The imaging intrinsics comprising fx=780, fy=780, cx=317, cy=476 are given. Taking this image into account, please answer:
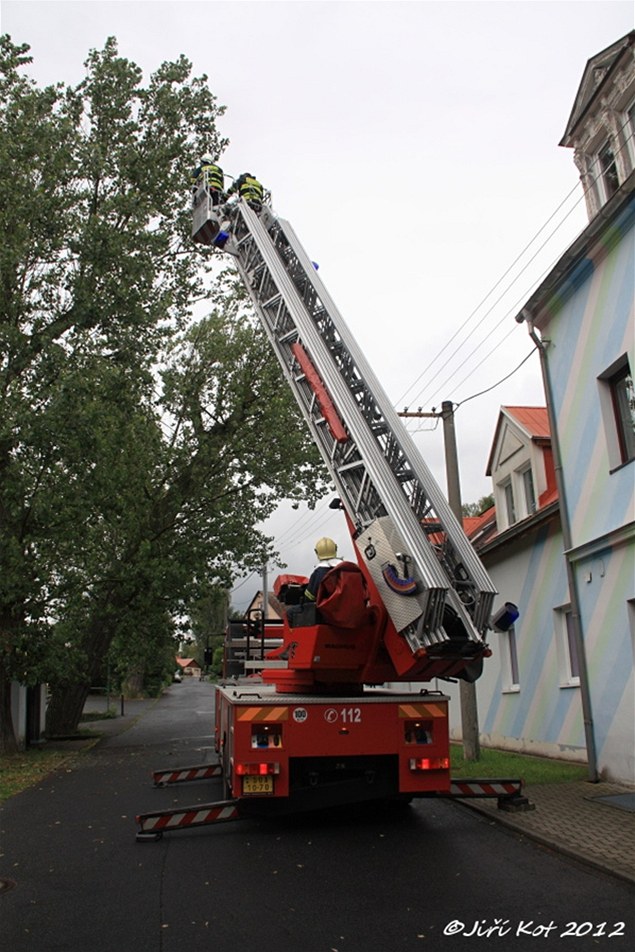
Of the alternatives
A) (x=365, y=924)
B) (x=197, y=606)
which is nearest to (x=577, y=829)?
(x=365, y=924)

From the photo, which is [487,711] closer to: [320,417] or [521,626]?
[521,626]

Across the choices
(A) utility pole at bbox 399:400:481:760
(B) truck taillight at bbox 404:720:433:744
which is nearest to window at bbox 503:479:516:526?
(A) utility pole at bbox 399:400:481:760

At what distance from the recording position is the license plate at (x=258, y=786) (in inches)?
293

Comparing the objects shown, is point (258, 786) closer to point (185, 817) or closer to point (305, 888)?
point (185, 817)

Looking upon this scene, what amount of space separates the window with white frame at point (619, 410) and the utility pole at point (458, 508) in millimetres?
2553

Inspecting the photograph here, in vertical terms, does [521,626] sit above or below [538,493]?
below

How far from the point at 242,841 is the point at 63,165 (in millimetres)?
12743

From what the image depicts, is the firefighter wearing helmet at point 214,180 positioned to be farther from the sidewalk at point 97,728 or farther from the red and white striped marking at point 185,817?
the sidewalk at point 97,728

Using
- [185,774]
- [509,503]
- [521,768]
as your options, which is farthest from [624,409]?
[185,774]

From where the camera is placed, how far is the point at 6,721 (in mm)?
16078

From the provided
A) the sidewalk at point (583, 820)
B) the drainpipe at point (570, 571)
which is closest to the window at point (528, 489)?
the drainpipe at point (570, 571)

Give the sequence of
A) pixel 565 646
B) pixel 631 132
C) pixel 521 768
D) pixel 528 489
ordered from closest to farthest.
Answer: pixel 631 132
pixel 521 768
pixel 565 646
pixel 528 489

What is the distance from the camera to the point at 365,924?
4953mm

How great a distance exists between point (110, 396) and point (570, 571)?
8.96m
